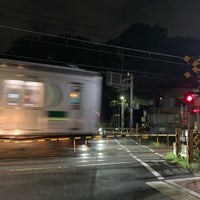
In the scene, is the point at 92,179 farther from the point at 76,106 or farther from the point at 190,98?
the point at 190,98

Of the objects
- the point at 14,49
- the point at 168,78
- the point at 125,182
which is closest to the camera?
the point at 125,182

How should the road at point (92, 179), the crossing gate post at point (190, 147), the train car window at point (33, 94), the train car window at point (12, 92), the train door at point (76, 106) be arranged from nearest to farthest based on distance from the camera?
the road at point (92, 179)
the train car window at point (12, 92)
the train car window at point (33, 94)
the train door at point (76, 106)
the crossing gate post at point (190, 147)

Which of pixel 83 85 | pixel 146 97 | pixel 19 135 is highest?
pixel 146 97

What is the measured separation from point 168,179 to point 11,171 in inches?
212

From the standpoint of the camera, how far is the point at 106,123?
55.7 m

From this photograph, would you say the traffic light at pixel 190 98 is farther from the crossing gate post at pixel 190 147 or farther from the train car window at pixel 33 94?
the train car window at pixel 33 94

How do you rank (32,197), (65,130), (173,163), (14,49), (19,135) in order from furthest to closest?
1. (14,49)
2. (173,163)
3. (65,130)
4. (19,135)
5. (32,197)

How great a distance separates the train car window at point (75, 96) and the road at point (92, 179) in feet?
7.90

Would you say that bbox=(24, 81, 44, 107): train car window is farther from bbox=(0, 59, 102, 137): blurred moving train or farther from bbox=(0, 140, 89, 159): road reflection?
bbox=(0, 140, 89, 159): road reflection

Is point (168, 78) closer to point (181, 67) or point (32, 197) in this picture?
point (181, 67)

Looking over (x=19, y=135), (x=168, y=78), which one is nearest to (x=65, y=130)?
(x=19, y=135)

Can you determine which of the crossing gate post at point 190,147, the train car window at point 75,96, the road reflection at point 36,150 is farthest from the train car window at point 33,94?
the crossing gate post at point 190,147

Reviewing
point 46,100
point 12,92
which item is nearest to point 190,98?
point 46,100

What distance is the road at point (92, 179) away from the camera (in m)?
7.48
